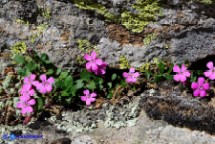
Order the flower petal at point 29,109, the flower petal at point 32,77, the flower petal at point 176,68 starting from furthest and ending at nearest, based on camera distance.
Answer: the flower petal at point 176,68, the flower petal at point 32,77, the flower petal at point 29,109

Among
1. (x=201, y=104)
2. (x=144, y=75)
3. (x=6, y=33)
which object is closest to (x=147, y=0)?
(x=144, y=75)

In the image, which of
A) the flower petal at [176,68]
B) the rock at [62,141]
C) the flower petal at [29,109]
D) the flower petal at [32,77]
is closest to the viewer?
the rock at [62,141]

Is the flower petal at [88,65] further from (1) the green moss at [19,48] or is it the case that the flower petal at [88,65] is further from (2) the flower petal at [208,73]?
(2) the flower petal at [208,73]

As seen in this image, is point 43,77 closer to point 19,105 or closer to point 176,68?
point 19,105

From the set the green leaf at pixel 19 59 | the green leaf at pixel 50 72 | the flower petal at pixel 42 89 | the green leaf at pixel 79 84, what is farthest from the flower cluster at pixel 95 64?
the green leaf at pixel 19 59

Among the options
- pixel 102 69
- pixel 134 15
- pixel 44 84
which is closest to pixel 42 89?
pixel 44 84

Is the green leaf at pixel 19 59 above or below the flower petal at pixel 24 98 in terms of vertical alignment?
above

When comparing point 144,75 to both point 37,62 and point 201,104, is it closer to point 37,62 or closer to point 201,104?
point 201,104
